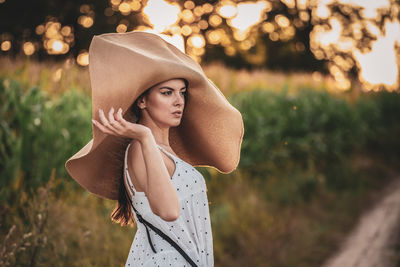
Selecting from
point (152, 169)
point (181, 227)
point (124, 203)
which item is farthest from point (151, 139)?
point (124, 203)

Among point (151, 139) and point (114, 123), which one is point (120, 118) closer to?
point (114, 123)

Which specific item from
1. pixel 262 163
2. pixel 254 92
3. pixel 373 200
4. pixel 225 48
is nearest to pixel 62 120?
pixel 262 163

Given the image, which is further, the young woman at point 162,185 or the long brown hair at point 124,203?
the long brown hair at point 124,203

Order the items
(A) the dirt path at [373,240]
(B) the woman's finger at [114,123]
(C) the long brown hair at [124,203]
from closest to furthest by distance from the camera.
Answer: (B) the woman's finger at [114,123]
(C) the long brown hair at [124,203]
(A) the dirt path at [373,240]

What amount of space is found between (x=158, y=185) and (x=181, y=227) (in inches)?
9.5

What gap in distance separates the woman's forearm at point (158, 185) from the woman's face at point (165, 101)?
7.9 inches

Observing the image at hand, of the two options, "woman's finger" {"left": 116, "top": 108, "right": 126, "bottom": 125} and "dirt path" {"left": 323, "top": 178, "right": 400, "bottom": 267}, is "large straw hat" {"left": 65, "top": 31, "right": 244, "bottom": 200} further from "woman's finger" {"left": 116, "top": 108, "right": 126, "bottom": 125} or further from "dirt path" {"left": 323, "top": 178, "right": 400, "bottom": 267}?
"dirt path" {"left": 323, "top": 178, "right": 400, "bottom": 267}

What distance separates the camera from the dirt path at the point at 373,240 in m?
4.32

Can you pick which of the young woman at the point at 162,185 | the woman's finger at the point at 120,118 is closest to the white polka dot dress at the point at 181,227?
the young woman at the point at 162,185

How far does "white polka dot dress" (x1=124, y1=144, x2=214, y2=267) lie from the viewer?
1487 millimetres

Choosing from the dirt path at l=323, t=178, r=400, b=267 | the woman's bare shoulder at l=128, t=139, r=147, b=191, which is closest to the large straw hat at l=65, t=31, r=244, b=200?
the woman's bare shoulder at l=128, t=139, r=147, b=191

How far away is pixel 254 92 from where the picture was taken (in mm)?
7336

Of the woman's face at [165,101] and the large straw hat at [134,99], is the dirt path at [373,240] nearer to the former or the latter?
the large straw hat at [134,99]

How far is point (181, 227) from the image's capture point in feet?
4.92
